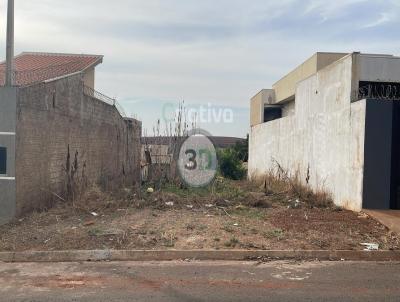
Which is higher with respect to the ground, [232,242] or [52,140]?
[52,140]

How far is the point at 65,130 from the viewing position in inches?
484

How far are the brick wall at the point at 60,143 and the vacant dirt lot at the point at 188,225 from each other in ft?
2.40

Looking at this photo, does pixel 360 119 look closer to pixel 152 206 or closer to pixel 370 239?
pixel 370 239

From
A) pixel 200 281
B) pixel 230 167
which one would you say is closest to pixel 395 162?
pixel 200 281

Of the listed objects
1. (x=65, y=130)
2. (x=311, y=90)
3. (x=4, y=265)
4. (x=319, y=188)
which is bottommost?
(x=4, y=265)

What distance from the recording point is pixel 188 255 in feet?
24.1

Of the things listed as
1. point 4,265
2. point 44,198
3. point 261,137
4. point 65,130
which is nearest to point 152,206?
point 44,198

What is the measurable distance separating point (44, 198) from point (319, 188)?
25.1ft

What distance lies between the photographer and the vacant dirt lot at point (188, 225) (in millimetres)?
7797

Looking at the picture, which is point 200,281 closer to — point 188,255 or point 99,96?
point 188,255

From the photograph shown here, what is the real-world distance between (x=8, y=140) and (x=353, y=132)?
25.7 feet

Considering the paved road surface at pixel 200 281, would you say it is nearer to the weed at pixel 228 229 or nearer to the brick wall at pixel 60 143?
the weed at pixel 228 229

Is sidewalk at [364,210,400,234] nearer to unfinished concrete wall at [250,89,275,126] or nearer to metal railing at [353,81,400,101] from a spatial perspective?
metal railing at [353,81,400,101]

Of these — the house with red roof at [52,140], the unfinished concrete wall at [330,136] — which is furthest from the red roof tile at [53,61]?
the unfinished concrete wall at [330,136]
